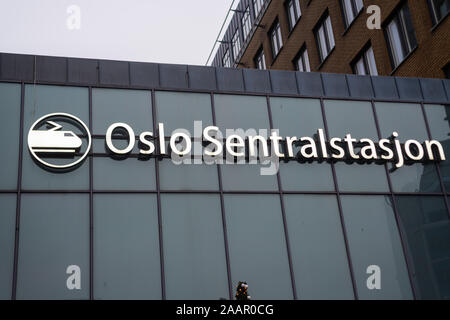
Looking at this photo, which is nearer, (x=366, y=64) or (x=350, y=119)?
(x=350, y=119)

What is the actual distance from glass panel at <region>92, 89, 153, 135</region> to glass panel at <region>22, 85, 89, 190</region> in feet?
1.05

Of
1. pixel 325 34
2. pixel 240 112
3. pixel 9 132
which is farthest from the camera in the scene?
pixel 325 34

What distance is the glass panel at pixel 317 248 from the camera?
1770cm

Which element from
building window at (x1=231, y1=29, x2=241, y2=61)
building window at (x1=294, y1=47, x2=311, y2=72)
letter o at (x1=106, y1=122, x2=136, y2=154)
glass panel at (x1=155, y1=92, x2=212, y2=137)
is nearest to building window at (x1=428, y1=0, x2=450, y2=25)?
building window at (x1=294, y1=47, x2=311, y2=72)

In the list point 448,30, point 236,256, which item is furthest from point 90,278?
point 448,30

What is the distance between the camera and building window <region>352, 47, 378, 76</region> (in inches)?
1131

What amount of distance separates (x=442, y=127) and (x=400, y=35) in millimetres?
6551

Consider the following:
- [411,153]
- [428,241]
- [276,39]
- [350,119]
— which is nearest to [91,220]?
[350,119]

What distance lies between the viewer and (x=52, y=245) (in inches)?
636

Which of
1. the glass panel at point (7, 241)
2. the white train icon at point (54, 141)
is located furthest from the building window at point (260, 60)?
the glass panel at point (7, 241)

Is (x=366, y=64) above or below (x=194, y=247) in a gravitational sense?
above

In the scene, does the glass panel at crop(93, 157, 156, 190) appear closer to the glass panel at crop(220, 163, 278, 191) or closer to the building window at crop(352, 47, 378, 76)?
the glass panel at crop(220, 163, 278, 191)

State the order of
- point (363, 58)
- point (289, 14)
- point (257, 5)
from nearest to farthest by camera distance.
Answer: point (363, 58)
point (289, 14)
point (257, 5)

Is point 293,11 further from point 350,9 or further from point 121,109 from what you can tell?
point 121,109
